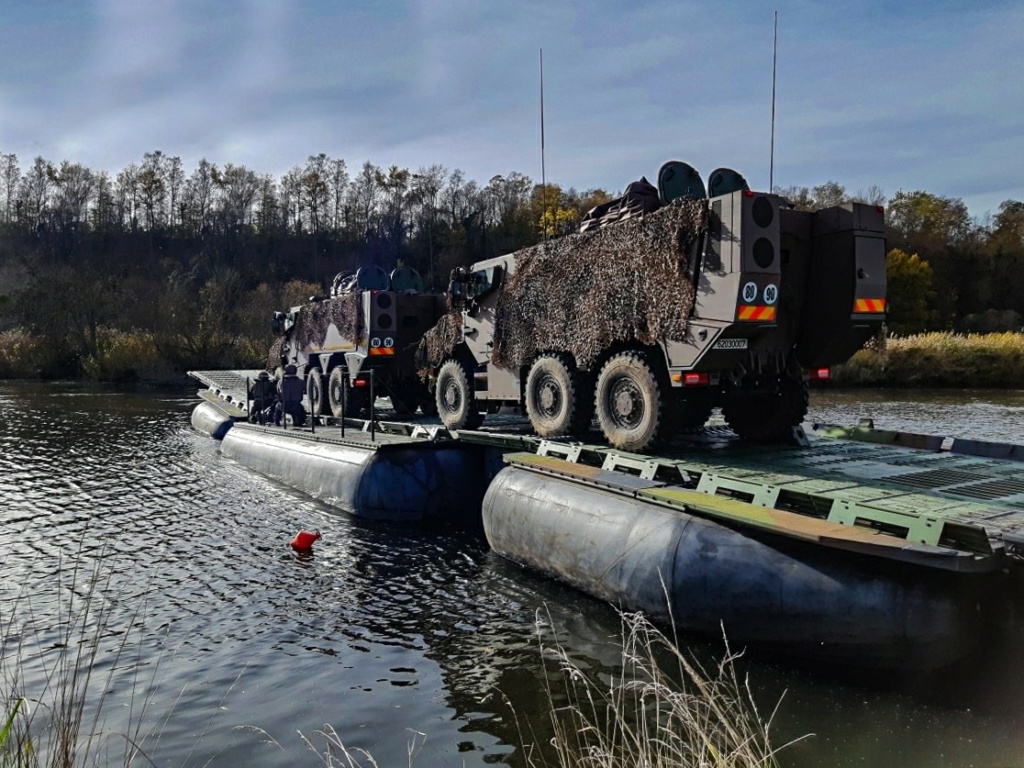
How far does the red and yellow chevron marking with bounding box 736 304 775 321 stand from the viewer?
914cm

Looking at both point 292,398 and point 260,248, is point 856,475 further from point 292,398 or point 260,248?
point 260,248

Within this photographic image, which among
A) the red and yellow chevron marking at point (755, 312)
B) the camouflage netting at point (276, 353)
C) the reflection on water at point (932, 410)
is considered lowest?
the reflection on water at point (932, 410)

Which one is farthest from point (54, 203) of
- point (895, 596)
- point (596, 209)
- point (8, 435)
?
point (895, 596)

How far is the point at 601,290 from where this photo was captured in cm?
1090

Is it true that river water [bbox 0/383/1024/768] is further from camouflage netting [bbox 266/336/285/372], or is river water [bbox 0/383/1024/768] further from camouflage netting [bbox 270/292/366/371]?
camouflage netting [bbox 266/336/285/372]

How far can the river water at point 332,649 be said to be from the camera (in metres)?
6.26

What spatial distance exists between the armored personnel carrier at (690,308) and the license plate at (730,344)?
0.05ft

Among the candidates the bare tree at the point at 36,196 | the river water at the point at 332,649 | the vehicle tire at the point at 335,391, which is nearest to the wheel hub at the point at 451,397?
the river water at the point at 332,649

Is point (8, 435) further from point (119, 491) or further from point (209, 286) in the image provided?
point (209, 286)

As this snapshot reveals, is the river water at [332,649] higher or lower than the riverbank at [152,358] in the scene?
lower

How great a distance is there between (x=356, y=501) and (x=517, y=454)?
3653mm

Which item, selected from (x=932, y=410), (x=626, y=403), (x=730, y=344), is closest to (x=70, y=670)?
(x=626, y=403)

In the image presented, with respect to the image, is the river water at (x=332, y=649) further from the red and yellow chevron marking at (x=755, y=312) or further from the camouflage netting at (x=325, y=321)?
the camouflage netting at (x=325, y=321)

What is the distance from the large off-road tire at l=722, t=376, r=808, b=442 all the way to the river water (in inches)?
157
